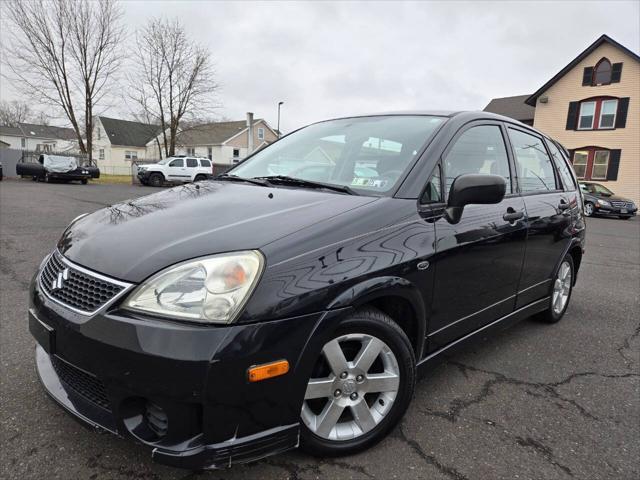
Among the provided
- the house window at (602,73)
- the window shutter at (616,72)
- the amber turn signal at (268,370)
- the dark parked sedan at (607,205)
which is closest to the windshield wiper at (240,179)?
the amber turn signal at (268,370)

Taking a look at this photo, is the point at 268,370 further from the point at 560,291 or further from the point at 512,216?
the point at 560,291

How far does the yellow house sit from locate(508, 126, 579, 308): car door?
971 inches

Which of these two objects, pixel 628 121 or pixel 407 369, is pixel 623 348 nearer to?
pixel 407 369

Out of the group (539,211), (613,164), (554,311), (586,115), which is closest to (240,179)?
(539,211)

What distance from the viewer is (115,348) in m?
1.59

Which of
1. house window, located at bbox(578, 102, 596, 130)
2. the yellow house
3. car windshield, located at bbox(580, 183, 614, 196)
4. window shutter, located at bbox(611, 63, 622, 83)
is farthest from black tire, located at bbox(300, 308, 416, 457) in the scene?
window shutter, located at bbox(611, 63, 622, 83)

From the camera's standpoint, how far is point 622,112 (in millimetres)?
23703

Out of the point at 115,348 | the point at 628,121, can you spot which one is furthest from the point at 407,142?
the point at 628,121

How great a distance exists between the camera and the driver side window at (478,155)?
2.59 metres

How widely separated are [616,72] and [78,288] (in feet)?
96.6

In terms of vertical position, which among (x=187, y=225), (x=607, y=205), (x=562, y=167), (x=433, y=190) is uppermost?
(x=562, y=167)

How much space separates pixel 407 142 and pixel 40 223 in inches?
322

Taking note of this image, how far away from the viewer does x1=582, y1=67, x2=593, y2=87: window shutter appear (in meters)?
24.7

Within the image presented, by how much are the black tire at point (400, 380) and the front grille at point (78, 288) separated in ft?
2.92
